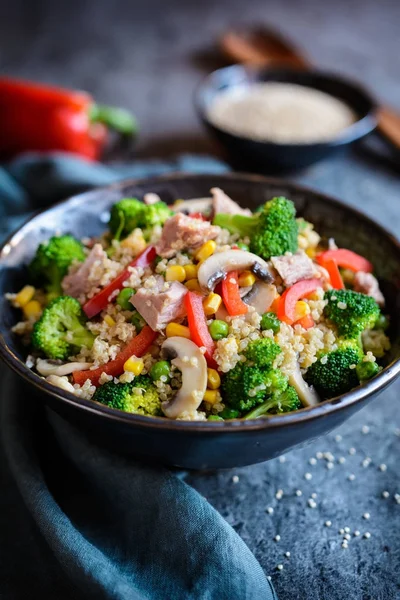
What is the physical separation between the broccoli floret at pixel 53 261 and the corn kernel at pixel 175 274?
1.90ft

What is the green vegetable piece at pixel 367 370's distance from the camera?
2.48 m

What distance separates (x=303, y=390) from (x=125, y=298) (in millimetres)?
852

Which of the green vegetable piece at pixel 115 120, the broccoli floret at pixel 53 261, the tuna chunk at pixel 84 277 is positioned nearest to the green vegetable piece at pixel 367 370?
the tuna chunk at pixel 84 277

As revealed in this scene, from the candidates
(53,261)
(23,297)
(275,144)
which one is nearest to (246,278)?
(53,261)

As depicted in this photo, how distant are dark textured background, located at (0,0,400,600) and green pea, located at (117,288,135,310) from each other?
2.78ft

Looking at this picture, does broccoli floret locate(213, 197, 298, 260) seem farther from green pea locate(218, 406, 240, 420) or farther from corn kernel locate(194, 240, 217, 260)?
green pea locate(218, 406, 240, 420)

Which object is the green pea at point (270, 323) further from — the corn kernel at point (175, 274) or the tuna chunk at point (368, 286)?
the tuna chunk at point (368, 286)

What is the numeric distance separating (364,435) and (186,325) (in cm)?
113

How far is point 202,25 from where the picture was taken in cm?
738

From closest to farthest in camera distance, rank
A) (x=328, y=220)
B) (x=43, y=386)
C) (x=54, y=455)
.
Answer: (x=43, y=386)
(x=54, y=455)
(x=328, y=220)

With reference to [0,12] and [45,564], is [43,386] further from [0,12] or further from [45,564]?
[0,12]

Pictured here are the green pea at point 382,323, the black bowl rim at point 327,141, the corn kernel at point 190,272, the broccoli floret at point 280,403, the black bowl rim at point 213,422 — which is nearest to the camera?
the black bowl rim at point 213,422

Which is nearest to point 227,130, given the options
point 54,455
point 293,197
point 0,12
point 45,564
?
point 293,197

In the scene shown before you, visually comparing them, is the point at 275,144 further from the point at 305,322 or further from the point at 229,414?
the point at 229,414
